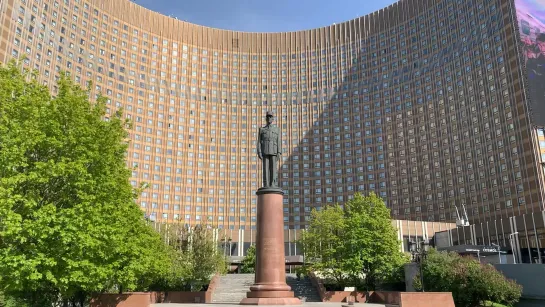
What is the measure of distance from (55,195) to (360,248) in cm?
3569

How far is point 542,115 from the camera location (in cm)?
9462

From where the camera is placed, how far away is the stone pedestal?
27438 mm

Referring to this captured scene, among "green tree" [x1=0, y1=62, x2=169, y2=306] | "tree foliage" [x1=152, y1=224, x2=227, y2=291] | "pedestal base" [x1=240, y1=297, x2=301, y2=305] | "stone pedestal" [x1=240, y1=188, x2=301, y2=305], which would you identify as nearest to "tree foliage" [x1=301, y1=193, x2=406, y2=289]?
"tree foliage" [x1=152, y1=224, x2=227, y2=291]

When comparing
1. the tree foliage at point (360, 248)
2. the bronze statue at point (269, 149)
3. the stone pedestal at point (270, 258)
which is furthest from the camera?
the tree foliage at point (360, 248)

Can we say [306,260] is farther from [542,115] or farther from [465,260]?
[542,115]

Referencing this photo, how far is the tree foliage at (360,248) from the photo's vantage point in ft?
172

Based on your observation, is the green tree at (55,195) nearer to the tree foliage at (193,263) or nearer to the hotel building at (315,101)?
the tree foliage at (193,263)

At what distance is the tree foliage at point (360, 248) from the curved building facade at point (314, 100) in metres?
54.6

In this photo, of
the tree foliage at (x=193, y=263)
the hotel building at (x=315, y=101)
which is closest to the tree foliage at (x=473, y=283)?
the tree foliage at (x=193, y=263)

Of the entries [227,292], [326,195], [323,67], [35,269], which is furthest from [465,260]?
[323,67]

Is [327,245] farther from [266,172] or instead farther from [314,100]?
[314,100]

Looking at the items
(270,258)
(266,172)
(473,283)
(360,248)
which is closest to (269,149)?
(266,172)

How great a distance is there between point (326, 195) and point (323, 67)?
134ft

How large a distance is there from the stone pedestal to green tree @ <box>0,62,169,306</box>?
861 cm
